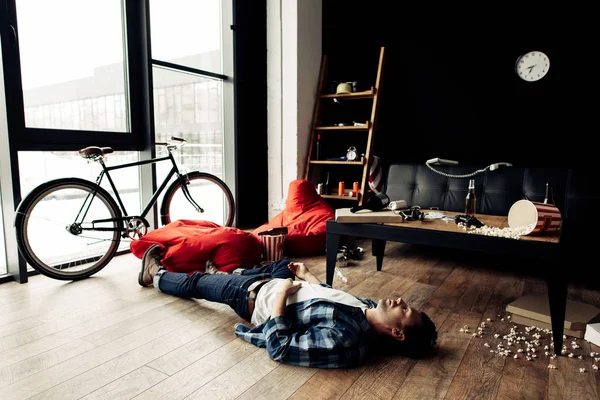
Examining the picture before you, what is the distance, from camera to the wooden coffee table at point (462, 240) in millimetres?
1695

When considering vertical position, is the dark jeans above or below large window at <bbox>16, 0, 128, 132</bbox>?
below

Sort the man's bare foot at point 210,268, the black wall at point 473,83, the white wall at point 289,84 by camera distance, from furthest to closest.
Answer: the white wall at point 289,84
the black wall at point 473,83
the man's bare foot at point 210,268

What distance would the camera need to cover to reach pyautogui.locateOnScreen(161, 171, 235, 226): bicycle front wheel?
329cm

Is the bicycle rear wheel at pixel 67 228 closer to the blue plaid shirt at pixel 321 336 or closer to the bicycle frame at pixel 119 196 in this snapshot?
the bicycle frame at pixel 119 196

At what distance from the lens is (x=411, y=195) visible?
138 inches

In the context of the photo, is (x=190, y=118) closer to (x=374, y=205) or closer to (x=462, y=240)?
(x=374, y=205)

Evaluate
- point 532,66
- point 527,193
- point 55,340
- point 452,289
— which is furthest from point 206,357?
point 532,66

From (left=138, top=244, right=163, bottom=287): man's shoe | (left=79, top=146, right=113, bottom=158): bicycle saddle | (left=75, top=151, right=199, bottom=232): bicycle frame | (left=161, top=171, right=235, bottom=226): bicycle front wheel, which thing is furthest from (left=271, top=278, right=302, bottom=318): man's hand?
(left=161, top=171, right=235, bottom=226): bicycle front wheel

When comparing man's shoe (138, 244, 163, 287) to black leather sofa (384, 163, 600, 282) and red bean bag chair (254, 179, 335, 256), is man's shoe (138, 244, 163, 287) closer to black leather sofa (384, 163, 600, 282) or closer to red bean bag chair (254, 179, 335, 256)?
red bean bag chair (254, 179, 335, 256)

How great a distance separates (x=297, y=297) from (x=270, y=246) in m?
1.24

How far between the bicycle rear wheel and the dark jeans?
0.72 m

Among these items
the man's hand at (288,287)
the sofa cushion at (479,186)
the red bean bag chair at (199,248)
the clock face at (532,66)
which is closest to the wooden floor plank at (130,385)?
the man's hand at (288,287)

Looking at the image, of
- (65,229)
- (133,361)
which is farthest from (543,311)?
(65,229)

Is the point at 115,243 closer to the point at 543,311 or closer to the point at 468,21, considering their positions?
the point at 543,311
